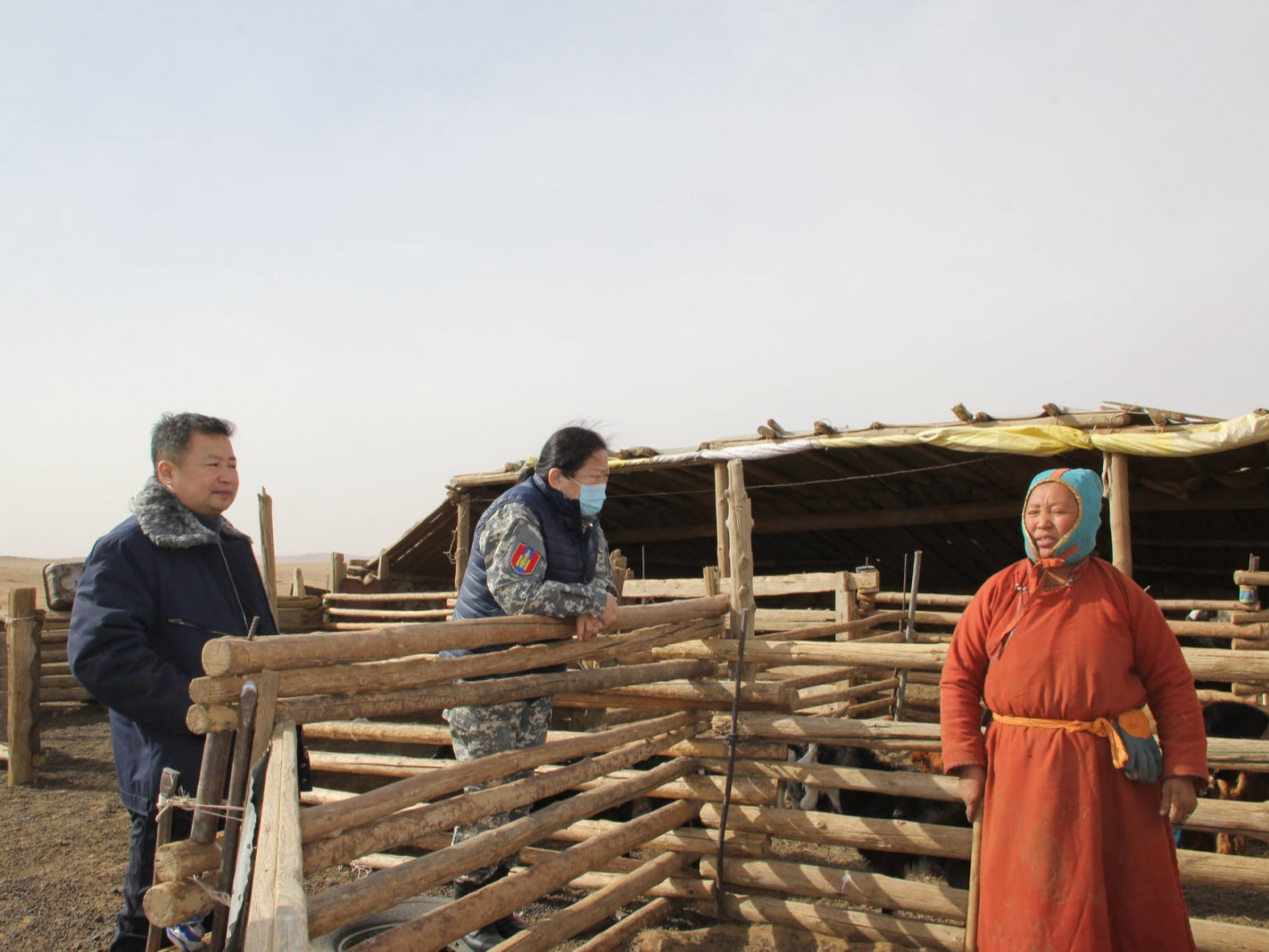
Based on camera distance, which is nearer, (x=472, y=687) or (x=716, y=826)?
(x=472, y=687)

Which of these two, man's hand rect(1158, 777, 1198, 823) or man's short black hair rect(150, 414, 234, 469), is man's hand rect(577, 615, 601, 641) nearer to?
man's short black hair rect(150, 414, 234, 469)

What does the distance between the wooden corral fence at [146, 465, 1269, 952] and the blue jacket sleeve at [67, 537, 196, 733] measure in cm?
27

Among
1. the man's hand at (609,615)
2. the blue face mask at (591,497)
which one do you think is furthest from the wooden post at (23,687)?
the man's hand at (609,615)

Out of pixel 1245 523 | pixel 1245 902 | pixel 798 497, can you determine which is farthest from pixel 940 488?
pixel 1245 902

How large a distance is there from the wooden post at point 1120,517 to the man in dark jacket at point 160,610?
21.9 feet

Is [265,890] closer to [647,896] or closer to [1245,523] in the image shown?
[647,896]

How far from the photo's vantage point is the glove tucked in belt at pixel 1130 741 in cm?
247

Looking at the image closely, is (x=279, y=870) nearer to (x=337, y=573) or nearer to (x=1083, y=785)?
(x=1083, y=785)

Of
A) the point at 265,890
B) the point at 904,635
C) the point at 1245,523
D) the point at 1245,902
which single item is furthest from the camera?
the point at 1245,523

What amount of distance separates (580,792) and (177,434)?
2208 millimetres

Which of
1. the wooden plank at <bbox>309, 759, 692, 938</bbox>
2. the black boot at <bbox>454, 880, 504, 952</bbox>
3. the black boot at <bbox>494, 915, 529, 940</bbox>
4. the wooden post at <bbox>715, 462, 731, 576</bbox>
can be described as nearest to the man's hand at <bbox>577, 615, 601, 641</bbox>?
the wooden plank at <bbox>309, 759, 692, 938</bbox>

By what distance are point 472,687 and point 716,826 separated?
176cm

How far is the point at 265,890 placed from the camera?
Answer: 156 centimetres

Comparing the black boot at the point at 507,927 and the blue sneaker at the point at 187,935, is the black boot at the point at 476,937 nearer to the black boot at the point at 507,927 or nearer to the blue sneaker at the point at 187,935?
the black boot at the point at 507,927
